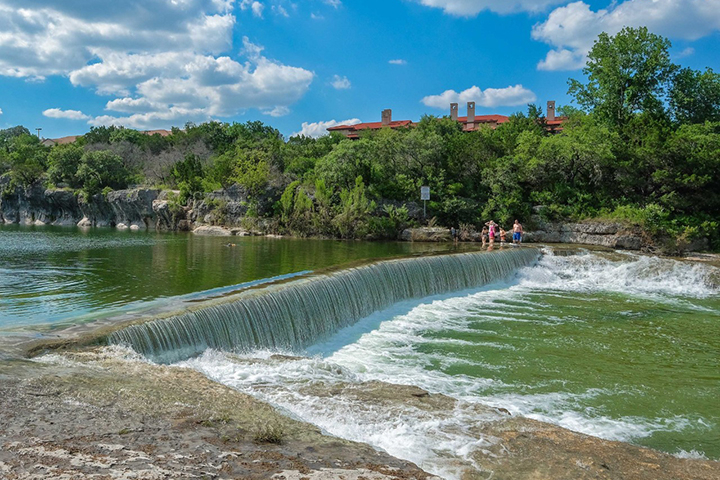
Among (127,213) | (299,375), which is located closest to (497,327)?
(299,375)

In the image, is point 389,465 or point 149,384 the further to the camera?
point 149,384

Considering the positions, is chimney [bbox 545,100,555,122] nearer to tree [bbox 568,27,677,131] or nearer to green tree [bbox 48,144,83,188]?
tree [bbox 568,27,677,131]

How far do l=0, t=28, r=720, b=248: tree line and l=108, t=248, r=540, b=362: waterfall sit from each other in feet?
44.8

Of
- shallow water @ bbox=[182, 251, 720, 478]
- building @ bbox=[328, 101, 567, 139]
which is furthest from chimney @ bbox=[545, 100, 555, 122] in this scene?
shallow water @ bbox=[182, 251, 720, 478]

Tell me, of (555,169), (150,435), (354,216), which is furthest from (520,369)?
(555,169)

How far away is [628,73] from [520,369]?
32.0 m

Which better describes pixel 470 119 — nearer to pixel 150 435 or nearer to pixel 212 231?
pixel 212 231

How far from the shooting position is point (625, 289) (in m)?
18.7

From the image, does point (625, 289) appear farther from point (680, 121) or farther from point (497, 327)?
point (680, 121)

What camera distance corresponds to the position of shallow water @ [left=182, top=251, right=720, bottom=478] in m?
5.91

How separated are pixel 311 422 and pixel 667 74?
37.7 meters

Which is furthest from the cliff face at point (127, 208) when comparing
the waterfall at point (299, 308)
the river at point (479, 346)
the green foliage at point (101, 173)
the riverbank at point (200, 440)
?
the riverbank at point (200, 440)

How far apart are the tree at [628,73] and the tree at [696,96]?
0.82 m

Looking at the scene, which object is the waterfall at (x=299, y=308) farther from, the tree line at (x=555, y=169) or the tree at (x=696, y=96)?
the tree at (x=696, y=96)
